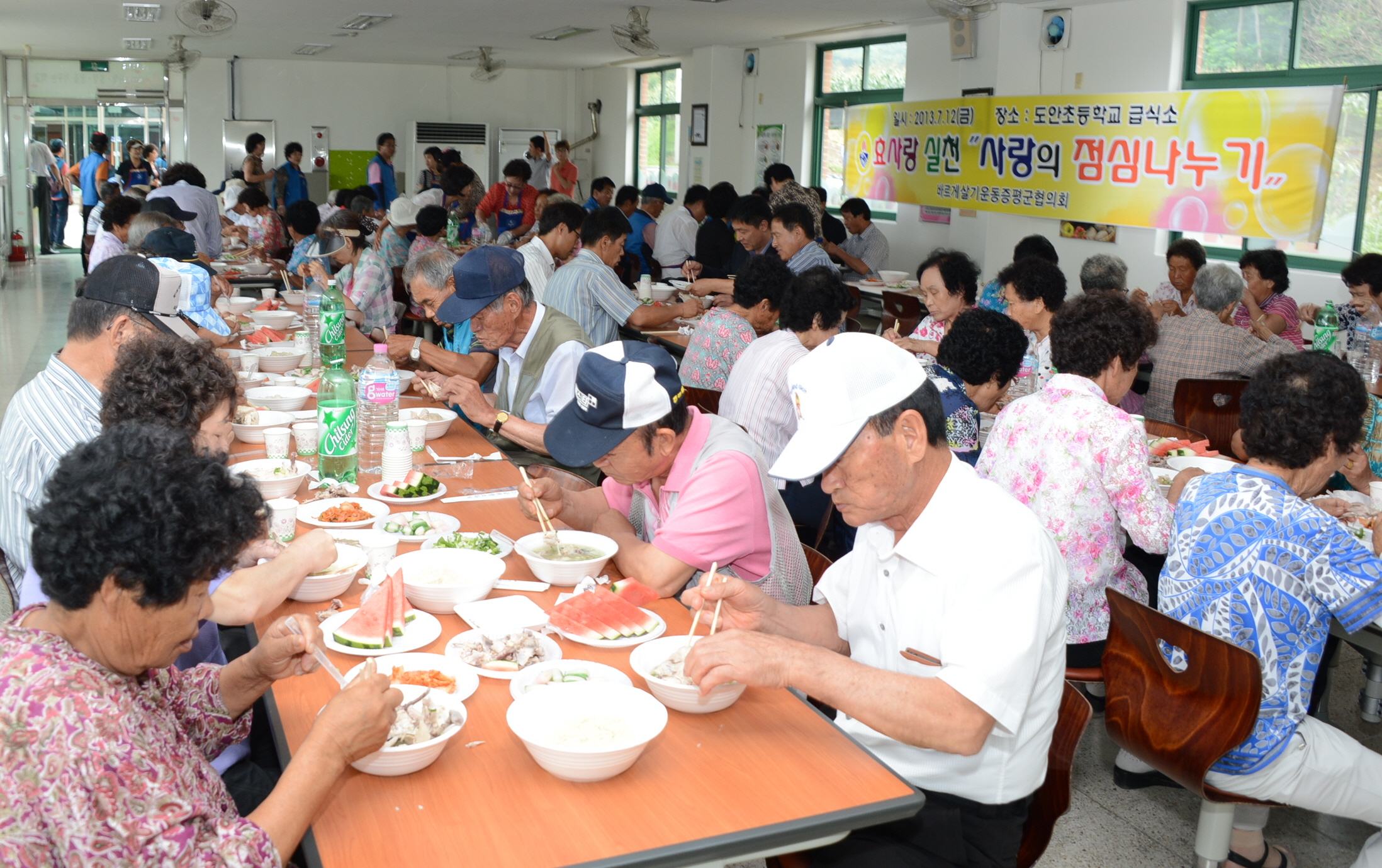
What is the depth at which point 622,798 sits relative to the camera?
1.50m

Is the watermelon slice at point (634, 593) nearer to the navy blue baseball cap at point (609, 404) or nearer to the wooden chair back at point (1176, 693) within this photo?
the navy blue baseball cap at point (609, 404)

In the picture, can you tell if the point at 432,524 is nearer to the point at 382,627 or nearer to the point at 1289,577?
the point at 382,627

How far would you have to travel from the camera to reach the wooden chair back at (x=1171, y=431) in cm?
397

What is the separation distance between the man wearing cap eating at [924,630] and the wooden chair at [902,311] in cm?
472

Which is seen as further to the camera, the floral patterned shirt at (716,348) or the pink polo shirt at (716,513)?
the floral patterned shirt at (716,348)

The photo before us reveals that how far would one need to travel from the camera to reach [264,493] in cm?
271

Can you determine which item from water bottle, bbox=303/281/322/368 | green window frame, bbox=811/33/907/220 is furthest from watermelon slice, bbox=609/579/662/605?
green window frame, bbox=811/33/907/220

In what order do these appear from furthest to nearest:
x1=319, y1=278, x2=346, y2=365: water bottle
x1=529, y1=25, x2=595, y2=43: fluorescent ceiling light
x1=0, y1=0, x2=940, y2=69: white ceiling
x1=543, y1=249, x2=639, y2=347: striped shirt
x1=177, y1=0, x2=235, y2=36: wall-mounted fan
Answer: x1=529, y1=25, x2=595, y2=43: fluorescent ceiling light < x1=0, y1=0, x2=940, y2=69: white ceiling < x1=177, y1=0, x2=235, y2=36: wall-mounted fan < x1=543, y1=249, x2=639, y2=347: striped shirt < x1=319, y1=278, x2=346, y2=365: water bottle

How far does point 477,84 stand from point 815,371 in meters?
16.8

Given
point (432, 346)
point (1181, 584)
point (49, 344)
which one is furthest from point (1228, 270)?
point (49, 344)

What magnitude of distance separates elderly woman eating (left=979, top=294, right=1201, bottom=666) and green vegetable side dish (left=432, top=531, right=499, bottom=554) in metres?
1.40

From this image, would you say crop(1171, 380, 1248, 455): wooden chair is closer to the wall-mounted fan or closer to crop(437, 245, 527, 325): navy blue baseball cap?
crop(437, 245, 527, 325): navy blue baseball cap

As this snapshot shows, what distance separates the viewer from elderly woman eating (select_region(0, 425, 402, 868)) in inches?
44.0

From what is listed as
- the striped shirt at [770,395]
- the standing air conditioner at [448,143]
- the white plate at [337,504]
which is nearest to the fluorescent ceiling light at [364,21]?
the standing air conditioner at [448,143]
